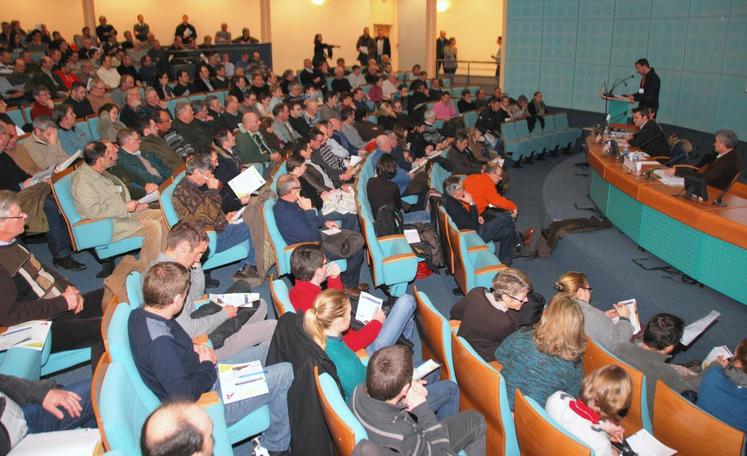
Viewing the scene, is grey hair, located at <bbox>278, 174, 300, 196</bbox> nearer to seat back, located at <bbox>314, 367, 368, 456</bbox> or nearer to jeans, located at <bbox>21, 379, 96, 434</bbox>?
jeans, located at <bbox>21, 379, 96, 434</bbox>

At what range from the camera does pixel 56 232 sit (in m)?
5.18

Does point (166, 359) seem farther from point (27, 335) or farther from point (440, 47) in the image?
point (440, 47)

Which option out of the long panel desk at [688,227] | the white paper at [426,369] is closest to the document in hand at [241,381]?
the white paper at [426,369]

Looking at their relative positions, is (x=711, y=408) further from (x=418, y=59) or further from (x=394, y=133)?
(x=418, y=59)

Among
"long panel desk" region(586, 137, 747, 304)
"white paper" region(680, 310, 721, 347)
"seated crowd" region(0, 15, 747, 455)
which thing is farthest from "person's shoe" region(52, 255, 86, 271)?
"long panel desk" region(586, 137, 747, 304)

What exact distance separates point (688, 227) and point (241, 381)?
3.98 metres

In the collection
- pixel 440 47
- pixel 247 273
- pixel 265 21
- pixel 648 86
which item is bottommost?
pixel 247 273

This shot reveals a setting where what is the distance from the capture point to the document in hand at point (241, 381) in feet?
9.04

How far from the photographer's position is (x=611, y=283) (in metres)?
5.17

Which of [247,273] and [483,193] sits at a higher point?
[483,193]

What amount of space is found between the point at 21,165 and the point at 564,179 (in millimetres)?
7183

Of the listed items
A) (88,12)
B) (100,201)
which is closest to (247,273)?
(100,201)

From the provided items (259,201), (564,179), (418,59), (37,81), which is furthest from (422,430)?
(418,59)

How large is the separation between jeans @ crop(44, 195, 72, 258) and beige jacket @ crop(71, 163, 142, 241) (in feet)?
1.57
